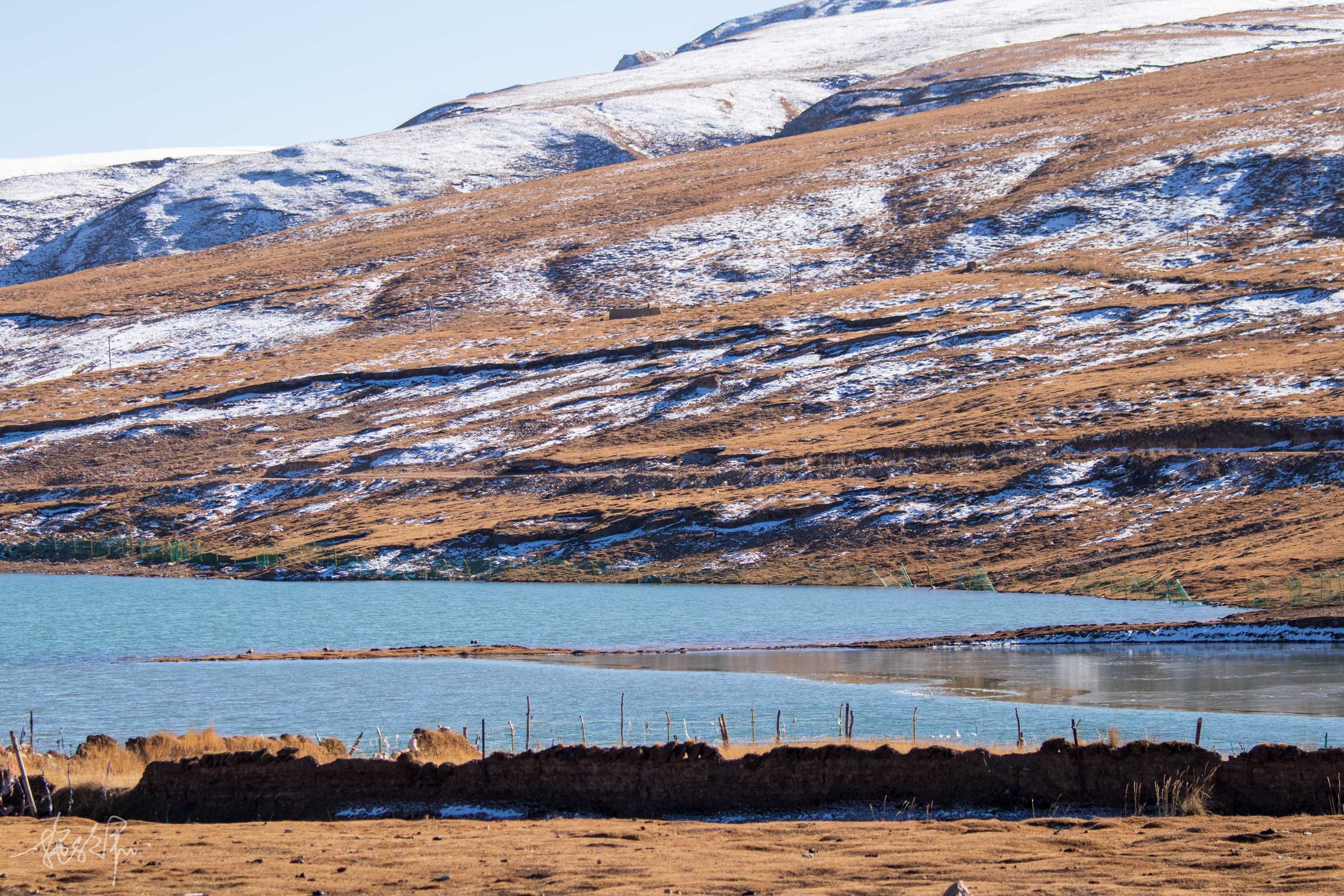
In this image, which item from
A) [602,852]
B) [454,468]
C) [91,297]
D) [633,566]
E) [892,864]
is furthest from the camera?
[91,297]

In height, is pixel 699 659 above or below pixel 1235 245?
below

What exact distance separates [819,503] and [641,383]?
37.6m

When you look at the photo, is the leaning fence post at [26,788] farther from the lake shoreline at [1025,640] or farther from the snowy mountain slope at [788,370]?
the snowy mountain slope at [788,370]

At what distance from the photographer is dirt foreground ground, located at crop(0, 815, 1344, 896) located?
15.6 meters

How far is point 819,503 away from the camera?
8831 centimetres

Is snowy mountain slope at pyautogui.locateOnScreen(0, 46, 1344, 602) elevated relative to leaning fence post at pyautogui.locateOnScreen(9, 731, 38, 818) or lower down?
elevated

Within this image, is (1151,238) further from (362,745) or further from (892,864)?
(892,864)

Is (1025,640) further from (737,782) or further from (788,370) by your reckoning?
(788,370)

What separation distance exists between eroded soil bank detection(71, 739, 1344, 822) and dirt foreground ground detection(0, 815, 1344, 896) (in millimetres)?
919

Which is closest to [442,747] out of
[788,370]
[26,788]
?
[26,788]

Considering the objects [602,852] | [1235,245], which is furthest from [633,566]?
[1235,245]

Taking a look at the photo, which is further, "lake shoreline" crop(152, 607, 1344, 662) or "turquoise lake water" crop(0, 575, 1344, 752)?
"lake shoreline" crop(152, 607, 1344, 662)

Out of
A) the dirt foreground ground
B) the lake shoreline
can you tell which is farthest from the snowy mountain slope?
the dirt foreground ground

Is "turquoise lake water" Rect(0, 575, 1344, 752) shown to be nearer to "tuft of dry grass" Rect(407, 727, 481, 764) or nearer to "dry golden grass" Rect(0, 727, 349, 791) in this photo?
"tuft of dry grass" Rect(407, 727, 481, 764)
